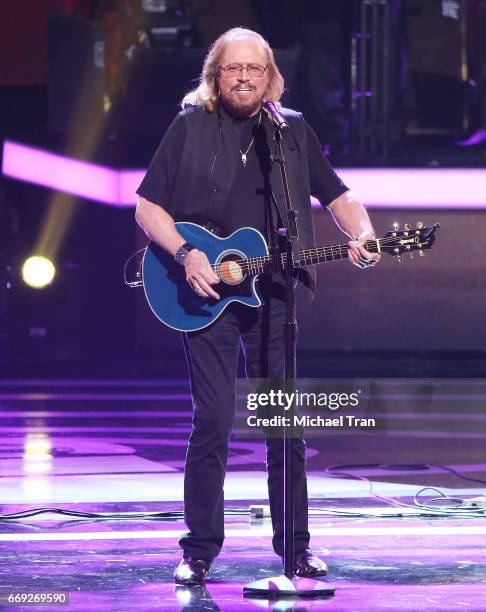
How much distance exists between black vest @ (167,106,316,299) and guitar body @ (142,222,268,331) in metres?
0.11

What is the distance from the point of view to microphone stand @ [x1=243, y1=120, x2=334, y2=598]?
4082 millimetres

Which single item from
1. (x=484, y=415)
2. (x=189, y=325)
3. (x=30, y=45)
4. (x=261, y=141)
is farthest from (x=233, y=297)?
(x=30, y=45)

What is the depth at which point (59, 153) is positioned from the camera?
1358 cm

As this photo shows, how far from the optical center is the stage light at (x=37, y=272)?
13.4 meters

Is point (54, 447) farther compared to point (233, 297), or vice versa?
point (54, 447)

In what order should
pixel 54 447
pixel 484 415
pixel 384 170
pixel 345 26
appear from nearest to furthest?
pixel 54 447
pixel 484 415
pixel 384 170
pixel 345 26

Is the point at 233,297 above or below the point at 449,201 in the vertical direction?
below

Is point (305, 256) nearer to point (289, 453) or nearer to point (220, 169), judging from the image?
point (220, 169)

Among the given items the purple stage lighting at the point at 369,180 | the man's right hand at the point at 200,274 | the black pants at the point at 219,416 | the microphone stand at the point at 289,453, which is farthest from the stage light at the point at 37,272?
the microphone stand at the point at 289,453

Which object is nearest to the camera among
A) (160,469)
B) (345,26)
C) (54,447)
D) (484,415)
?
(160,469)

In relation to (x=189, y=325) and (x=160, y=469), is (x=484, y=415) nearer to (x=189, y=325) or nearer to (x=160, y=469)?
(x=160, y=469)

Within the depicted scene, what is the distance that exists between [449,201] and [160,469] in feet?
24.1

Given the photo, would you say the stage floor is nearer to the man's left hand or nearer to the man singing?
the man singing

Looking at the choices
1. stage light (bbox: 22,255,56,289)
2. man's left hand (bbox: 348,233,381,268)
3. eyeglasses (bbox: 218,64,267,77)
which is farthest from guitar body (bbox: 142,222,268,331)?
stage light (bbox: 22,255,56,289)
